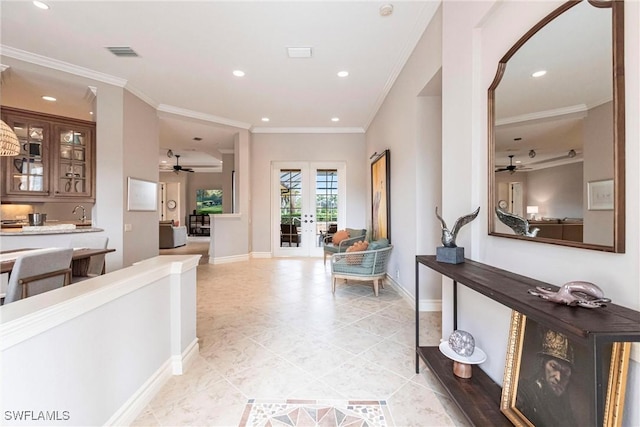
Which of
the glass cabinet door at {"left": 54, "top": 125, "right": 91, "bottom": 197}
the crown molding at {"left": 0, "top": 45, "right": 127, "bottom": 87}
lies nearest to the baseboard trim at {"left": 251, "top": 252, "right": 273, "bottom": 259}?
the glass cabinet door at {"left": 54, "top": 125, "right": 91, "bottom": 197}

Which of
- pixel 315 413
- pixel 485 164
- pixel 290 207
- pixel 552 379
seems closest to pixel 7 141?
pixel 315 413

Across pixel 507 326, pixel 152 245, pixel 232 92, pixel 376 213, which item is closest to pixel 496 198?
pixel 507 326

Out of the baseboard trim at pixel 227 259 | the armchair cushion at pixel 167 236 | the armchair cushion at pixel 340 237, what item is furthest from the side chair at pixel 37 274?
the armchair cushion at pixel 167 236

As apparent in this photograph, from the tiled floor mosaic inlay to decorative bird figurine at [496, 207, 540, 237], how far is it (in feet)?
4.38

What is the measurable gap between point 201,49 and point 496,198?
3725 millimetres

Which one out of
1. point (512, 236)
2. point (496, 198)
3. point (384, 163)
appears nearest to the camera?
point (512, 236)

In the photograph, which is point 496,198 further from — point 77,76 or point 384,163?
point 77,76


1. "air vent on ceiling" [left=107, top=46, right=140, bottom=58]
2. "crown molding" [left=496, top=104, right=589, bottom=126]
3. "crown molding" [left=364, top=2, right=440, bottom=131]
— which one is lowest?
"crown molding" [left=496, top=104, right=589, bottom=126]

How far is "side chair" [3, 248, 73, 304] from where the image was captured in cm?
182

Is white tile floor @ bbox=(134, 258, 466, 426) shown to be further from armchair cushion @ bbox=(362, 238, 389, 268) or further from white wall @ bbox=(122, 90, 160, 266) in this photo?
white wall @ bbox=(122, 90, 160, 266)

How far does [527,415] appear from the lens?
1.27m

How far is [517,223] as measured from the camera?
151 cm

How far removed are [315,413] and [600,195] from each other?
6.01ft

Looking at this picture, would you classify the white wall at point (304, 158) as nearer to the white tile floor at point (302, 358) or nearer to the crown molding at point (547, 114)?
the white tile floor at point (302, 358)
